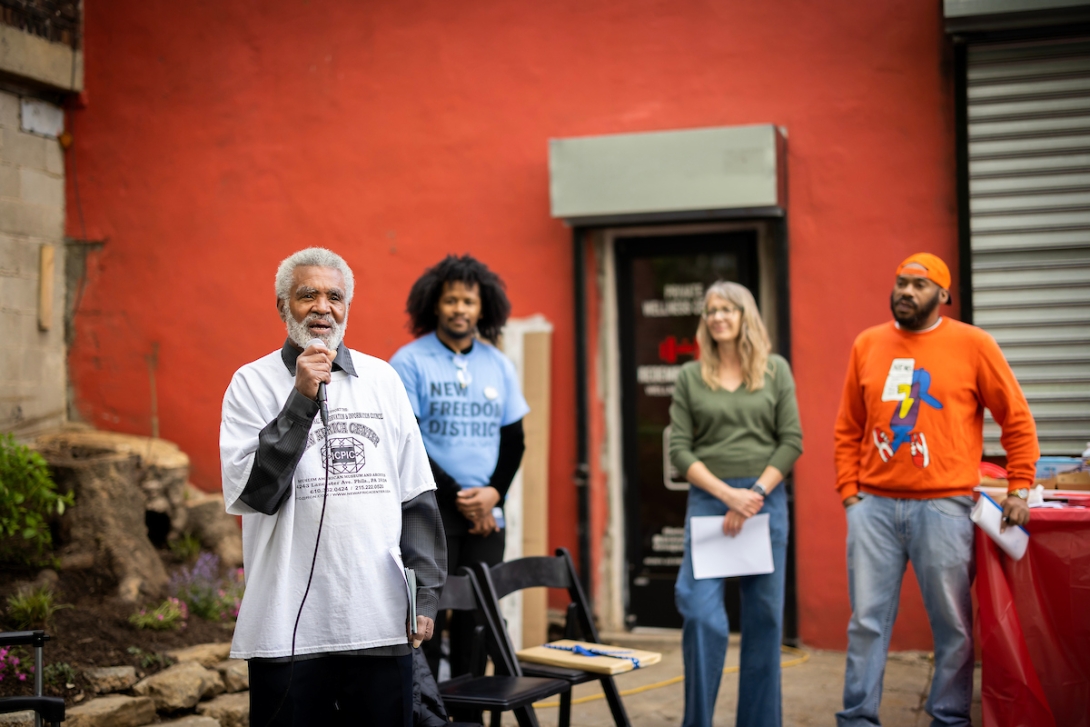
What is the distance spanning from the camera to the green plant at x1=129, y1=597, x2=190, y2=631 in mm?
5145

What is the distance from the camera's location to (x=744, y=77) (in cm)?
616

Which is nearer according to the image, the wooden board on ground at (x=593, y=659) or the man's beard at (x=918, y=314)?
the wooden board on ground at (x=593, y=659)

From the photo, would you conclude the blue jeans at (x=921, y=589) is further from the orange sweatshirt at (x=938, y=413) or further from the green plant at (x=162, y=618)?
the green plant at (x=162, y=618)

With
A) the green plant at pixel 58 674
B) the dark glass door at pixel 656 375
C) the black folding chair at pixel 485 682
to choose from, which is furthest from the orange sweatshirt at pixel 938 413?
the green plant at pixel 58 674

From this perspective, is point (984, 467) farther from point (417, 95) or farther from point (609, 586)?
point (417, 95)

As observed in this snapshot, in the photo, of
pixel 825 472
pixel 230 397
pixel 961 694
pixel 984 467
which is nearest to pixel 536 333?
pixel 825 472

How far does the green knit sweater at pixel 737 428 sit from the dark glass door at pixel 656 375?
1.86 m

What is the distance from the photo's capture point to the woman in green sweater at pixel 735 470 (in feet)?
14.1

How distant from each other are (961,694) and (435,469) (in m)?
2.33

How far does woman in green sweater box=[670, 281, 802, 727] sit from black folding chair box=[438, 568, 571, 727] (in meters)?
0.72

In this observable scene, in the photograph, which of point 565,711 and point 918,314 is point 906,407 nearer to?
point 918,314

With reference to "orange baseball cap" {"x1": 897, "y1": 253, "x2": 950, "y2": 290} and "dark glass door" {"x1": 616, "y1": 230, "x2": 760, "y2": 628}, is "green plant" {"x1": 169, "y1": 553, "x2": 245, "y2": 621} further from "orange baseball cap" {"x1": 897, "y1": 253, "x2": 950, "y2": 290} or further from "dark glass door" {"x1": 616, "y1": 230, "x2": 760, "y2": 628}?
"orange baseball cap" {"x1": 897, "y1": 253, "x2": 950, "y2": 290}

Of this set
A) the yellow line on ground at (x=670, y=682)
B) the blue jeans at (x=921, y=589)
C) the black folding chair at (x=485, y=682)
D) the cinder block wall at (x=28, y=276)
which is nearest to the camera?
the black folding chair at (x=485, y=682)

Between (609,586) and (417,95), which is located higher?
(417,95)
